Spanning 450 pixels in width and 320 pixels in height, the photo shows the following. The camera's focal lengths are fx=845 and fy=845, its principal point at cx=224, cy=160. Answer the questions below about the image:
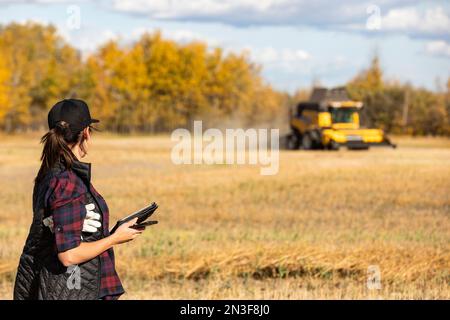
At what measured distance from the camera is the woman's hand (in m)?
4.07

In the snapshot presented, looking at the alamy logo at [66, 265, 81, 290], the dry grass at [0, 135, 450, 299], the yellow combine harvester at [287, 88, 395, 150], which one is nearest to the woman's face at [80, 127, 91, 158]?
the alamy logo at [66, 265, 81, 290]

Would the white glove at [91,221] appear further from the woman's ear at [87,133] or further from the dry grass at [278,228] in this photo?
the dry grass at [278,228]

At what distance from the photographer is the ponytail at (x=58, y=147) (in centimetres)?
406

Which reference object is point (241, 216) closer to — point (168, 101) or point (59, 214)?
point (59, 214)

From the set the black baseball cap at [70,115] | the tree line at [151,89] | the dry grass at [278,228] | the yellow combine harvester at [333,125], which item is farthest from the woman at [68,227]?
the tree line at [151,89]

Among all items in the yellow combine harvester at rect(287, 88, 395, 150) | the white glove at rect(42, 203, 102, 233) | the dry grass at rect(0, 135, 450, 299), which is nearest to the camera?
the white glove at rect(42, 203, 102, 233)

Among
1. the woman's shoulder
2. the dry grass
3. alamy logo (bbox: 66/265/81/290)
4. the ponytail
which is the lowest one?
the dry grass

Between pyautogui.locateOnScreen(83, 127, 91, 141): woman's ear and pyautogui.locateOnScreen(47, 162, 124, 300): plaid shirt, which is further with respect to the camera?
pyautogui.locateOnScreen(83, 127, 91, 141): woman's ear

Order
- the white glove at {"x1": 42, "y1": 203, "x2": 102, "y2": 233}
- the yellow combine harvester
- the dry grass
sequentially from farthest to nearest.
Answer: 1. the yellow combine harvester
2. the dry grass
3. the white glove at {"x1": 42, "y1": 203, "x2": 102, "y2": 233}

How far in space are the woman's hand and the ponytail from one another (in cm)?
39

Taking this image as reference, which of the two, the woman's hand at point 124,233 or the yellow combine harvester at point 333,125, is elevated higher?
the woman's hand at point 124,233

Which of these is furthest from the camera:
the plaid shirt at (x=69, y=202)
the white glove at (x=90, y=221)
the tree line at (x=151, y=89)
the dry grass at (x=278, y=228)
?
the tree line at (x=151, y=89)

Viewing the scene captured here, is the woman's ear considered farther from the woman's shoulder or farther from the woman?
the woman's shoulder
